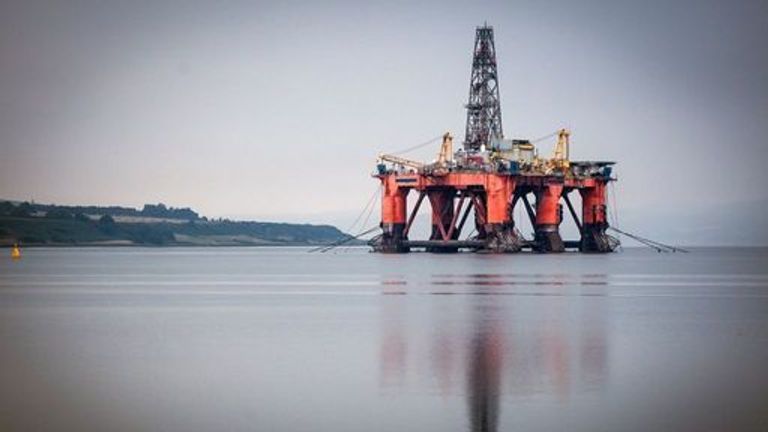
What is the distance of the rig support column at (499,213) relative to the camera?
266 ft

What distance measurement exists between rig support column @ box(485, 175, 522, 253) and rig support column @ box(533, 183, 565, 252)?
10.9ft

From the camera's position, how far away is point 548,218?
8650 cm

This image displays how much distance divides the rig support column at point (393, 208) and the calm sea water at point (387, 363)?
45918mm

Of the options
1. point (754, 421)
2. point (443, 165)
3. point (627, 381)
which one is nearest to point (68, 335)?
point (627, 381)

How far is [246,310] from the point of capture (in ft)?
108

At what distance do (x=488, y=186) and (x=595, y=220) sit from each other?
48.5 feet

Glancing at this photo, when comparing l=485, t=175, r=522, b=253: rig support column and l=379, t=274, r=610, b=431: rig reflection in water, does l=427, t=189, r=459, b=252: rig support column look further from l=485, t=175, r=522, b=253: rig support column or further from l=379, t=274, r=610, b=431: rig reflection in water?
l=379, t=274, r=610, b=431: rig reflection in water

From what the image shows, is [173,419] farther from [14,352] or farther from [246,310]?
[246,310]

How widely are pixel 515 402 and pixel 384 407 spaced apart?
1726 millimetres

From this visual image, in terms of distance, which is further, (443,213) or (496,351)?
(443,213)

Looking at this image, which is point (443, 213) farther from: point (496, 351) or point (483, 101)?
point (496, 351)

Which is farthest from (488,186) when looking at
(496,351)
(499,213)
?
(496,351)

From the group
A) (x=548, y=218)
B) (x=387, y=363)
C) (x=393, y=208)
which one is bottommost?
(x=387, y=363)

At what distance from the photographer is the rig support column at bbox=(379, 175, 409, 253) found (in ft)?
280
